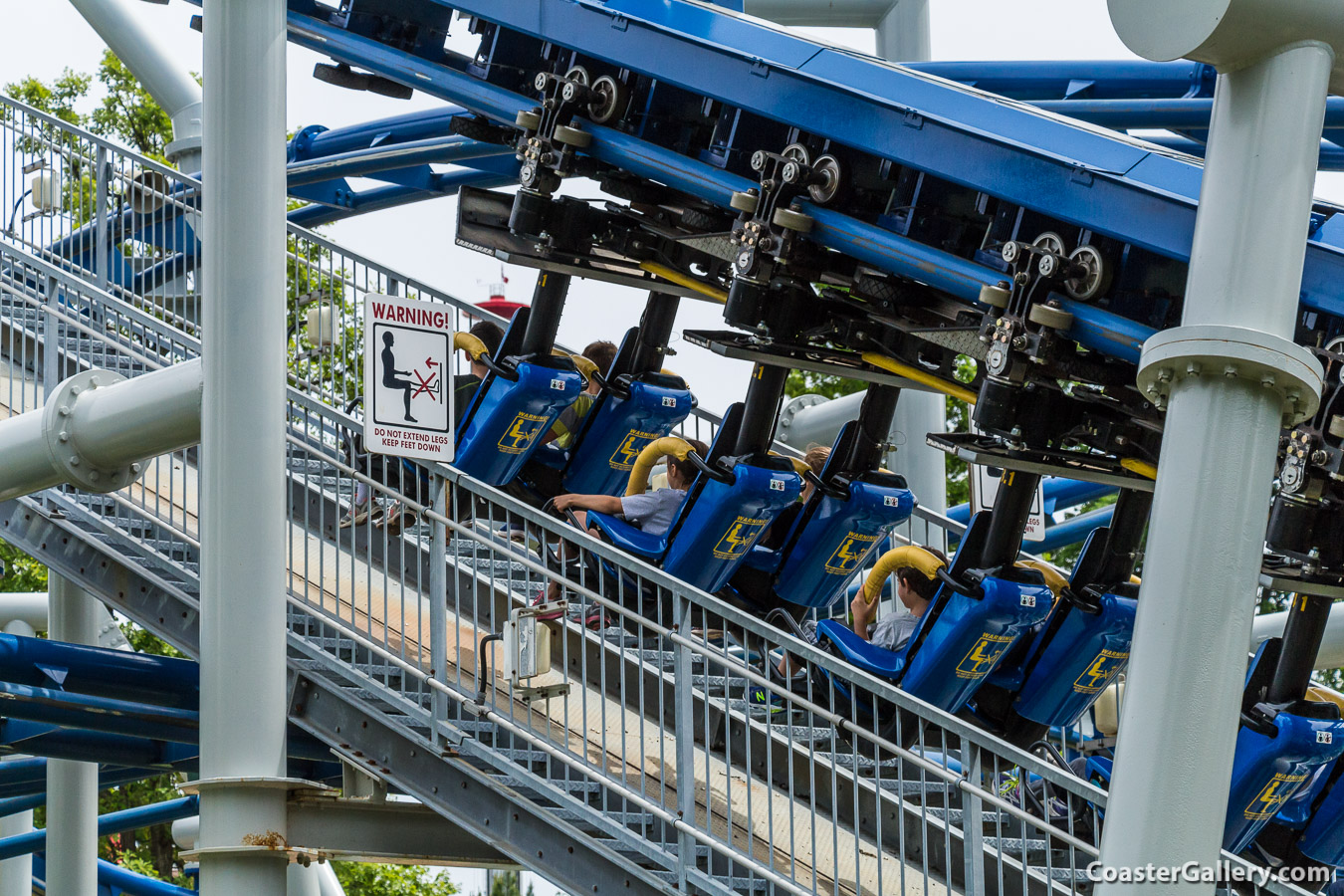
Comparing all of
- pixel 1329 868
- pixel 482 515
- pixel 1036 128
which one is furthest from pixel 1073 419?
pixel 482 515

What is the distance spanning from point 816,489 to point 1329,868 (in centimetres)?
283

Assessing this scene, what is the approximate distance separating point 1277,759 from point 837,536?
2243 mm

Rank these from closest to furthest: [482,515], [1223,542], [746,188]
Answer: [1223,542] → [746,188] → [482,515]

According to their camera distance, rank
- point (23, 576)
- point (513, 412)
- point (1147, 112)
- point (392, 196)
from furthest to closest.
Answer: point (23, 576) < point (392, 196) < point (1147, 112) < point (513, 412)

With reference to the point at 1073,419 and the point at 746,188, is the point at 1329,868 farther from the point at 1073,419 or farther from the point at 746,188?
the point at 746,188

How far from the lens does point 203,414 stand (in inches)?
279

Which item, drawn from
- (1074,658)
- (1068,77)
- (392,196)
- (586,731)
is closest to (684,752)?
(586,731)

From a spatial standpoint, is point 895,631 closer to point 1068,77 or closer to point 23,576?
point 1068,77

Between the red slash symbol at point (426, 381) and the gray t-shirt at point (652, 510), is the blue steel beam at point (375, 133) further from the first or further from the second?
the red slash symbol at point (426, 381)

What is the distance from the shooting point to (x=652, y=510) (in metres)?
9.09

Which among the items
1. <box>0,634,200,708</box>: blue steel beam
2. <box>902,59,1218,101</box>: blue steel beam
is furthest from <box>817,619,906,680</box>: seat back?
<box>902,59,1218,101</box>: blue steel beam

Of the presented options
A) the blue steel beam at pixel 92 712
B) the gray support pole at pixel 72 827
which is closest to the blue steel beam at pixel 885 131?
the blue steel beam at pixel 92 712

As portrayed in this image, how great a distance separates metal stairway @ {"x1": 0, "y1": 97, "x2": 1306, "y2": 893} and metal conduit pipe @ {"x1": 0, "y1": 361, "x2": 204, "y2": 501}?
459 mm

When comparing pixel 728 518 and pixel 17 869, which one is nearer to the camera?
pixel 728 518
